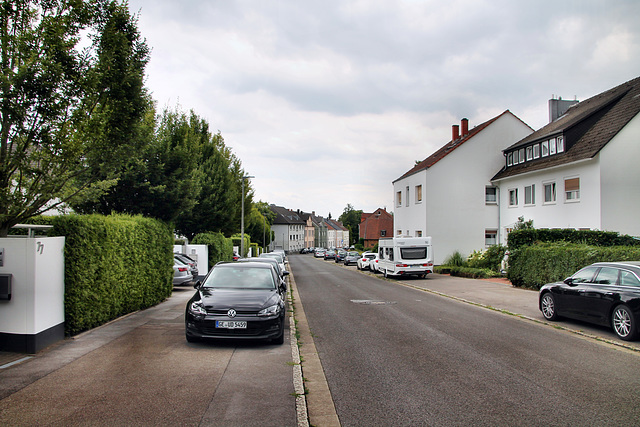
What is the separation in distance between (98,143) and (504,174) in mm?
30193

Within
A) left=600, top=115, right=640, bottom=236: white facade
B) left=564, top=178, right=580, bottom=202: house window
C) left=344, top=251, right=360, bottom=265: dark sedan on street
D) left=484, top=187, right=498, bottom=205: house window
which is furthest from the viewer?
left=344, top=251, right=360, bottom=265: dark sedan on street

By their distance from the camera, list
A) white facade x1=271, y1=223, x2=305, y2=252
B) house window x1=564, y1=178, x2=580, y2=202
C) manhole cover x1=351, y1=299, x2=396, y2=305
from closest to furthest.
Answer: manhole cover x1=351, y1=299, x2=396, y2=305, house window x1=564, y1=178, x2=580, y2=202, white facade x1=271, y1=223, x2=305, y2=252

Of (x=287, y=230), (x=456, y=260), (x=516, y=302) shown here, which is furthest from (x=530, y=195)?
(x=287, y=230)

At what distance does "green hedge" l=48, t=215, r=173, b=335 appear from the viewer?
8266 millimetres

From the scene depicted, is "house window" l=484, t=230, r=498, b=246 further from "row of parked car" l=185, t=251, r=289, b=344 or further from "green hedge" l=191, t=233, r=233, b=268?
"row of parked car" l=185, t=251, r=289, b=344

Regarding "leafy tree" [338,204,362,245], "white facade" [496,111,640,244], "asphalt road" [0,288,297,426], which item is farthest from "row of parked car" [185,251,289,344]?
"leafy tree" [338,204,362,245]

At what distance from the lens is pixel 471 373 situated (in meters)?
6.39

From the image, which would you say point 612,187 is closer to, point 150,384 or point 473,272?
point 473,272

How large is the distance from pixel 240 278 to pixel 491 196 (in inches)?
1164

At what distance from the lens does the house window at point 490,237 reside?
35.0 metres

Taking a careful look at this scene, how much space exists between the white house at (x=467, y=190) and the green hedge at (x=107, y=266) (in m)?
24.6

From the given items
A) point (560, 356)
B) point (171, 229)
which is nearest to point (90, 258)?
point (171, 229)

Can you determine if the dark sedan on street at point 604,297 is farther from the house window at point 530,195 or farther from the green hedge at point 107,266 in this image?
the house window at point 530,195

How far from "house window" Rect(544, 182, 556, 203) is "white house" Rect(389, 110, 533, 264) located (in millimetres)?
7077
